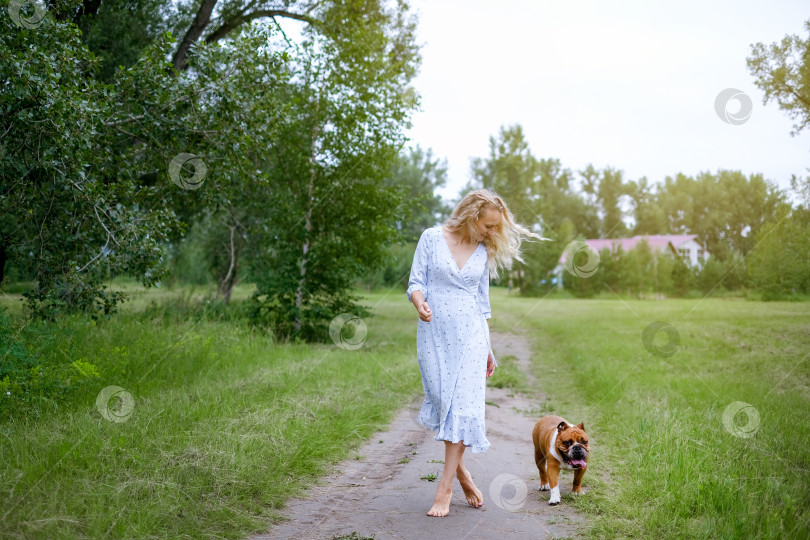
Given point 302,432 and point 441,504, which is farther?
point 302,432

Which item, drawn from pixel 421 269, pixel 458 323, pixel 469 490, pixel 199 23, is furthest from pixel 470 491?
pixel 199 23

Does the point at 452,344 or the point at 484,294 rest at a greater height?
the point at 484,294

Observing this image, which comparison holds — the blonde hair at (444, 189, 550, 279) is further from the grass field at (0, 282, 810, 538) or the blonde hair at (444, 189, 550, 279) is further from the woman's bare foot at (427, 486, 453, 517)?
the grass field at (0, 282, 810, 538)

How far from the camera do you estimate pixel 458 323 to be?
460 cm

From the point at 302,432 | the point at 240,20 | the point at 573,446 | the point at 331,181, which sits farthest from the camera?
the point at 240,20

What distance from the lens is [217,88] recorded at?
8883mm

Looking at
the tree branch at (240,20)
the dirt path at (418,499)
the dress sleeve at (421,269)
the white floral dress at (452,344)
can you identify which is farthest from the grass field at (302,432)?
the tree branch at (240,20)

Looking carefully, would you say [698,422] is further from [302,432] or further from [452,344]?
[302,432]

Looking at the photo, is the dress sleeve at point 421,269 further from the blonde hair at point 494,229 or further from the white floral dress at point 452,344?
the blonde hair at point 494,229

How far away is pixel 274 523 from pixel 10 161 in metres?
5.43

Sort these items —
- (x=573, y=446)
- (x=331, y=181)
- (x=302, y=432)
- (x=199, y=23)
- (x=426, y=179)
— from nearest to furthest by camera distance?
(x=573, y=446), (x=302, y=432), (x=199, y=23), (x=331, y=181), (x=426, y=179)

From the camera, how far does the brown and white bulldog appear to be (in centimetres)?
452

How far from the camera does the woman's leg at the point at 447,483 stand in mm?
4402

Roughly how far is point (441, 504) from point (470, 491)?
1.18 ft
